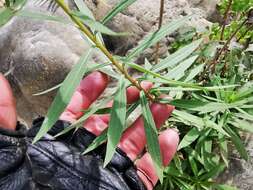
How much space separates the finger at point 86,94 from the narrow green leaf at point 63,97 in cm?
52

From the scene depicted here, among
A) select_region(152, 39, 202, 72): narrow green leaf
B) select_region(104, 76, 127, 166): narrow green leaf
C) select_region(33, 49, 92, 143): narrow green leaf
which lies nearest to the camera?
select_region(33, 49, 92, 143): narrow green leaf

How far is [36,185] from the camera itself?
4.57 ft

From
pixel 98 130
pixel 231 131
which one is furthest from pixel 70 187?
pixel 231 131

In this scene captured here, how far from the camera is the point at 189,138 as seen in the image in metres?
2.01

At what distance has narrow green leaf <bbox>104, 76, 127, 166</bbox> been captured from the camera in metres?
1.12

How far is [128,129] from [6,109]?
434mm

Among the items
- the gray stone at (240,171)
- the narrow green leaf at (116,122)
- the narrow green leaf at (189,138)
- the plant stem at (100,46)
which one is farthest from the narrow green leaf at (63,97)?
the gray stone at (240,171)

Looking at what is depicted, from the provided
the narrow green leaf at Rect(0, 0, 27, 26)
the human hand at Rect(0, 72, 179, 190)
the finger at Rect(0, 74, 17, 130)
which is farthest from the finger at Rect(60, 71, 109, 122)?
the narrow green leaf at Rect(0, 0, 27, 26)

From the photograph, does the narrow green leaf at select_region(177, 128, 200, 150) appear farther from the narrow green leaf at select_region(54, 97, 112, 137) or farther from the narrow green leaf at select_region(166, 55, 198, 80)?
the narrow green leaf at select_region(54, 97, 112, 137)

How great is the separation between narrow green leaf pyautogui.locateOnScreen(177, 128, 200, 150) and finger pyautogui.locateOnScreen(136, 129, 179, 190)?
344 millimetres

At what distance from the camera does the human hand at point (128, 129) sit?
5.05ft

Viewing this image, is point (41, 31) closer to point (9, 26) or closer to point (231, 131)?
point (9, 26)

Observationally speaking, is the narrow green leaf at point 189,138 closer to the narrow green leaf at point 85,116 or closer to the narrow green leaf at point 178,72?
the narrow green leaf at point 178,72

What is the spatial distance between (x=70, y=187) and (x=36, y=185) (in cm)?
11
